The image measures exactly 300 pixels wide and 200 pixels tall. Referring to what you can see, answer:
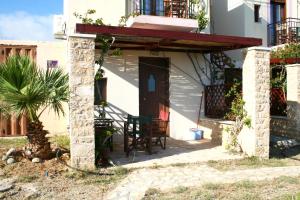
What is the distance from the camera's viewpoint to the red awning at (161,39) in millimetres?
8188

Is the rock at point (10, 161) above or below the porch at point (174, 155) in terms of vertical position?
above

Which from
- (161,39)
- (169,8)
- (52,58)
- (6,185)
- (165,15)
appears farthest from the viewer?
(165,15)

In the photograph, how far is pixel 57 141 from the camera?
35.4 ft

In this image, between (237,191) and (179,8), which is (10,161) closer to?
(237,191)

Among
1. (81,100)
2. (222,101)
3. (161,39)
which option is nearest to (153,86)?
(222,101)

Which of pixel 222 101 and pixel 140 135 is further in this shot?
pixel 222 101

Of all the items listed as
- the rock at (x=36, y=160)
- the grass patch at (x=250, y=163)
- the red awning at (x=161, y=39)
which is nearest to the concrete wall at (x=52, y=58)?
the red awning at (x=161, y=39)

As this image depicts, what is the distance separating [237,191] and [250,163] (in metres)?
2.49

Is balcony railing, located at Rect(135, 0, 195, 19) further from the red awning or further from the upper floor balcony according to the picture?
the red awning

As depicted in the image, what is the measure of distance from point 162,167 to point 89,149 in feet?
5.79

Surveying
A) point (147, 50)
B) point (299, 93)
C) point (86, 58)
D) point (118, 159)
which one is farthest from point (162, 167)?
point (299, 93)

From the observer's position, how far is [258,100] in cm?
911

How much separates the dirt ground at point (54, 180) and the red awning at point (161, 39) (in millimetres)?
3136

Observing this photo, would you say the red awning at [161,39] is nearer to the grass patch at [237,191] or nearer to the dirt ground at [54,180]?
the dirt ground at [54,180]
